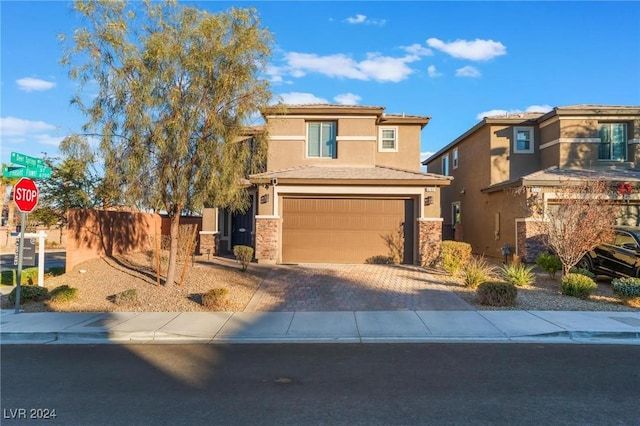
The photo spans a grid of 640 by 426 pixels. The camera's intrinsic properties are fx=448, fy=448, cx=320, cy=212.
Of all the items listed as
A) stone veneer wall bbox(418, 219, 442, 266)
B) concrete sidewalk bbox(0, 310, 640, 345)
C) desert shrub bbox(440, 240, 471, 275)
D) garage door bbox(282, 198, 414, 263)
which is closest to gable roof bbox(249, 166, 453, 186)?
garage door bbox(282, 198, 414, 263)

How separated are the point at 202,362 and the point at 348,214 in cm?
1146

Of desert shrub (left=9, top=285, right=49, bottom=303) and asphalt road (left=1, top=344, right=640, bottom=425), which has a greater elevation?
desert shrub (left=9, top=285, right=49, bottom=303)

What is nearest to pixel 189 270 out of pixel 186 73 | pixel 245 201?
pixel 245 201

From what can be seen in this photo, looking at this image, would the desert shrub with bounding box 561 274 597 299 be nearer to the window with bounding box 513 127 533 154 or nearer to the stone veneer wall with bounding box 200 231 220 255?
the window with bounding box 513 127 533 154

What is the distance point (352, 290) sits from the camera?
496 inches

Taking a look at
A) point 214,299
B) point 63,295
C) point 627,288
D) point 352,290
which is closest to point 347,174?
point 352,290

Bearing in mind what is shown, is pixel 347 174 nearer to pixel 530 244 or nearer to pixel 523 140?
pixel 530 244

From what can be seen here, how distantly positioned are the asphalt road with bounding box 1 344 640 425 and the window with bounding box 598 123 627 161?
15.5m

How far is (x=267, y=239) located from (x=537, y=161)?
1385 cm

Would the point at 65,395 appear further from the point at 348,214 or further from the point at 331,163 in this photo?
the point at 331,163

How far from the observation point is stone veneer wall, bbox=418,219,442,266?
673 inches

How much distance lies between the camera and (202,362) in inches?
275

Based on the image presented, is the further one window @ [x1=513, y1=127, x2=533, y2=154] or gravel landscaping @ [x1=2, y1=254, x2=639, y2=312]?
window @ [x1=513, y1=127, x2=533, y2=154]

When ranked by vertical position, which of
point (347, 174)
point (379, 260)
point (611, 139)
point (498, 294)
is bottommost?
point (498, 294)
